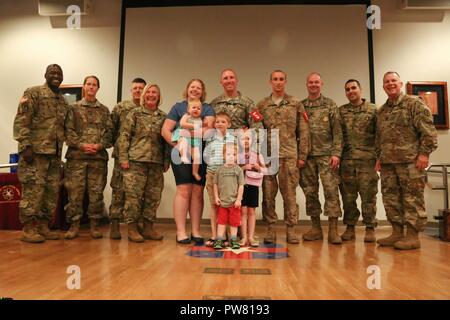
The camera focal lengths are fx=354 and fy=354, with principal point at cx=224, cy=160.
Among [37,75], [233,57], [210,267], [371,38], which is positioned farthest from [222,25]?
[210,267]

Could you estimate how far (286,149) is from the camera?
3.30m

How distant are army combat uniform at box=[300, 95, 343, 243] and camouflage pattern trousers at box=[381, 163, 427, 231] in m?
0.44

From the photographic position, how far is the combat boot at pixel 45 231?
3.44 meters

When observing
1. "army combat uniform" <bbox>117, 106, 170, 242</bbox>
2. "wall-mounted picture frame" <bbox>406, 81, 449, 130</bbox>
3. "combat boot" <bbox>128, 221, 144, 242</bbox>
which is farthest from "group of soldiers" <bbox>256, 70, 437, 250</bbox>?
"wall-mounted picture frame" <bbox>406, 81, 449, 130</bbox>

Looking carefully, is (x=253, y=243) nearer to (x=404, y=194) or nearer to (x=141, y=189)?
(x=141, y=189)

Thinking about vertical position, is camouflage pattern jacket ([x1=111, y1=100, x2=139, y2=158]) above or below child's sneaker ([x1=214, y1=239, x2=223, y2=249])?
above

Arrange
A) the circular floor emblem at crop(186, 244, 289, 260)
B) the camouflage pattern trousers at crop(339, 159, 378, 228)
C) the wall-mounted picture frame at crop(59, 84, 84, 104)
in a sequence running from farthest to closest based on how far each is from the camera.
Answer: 1. the wall-mounted picture frame at crop(59, 84, 84, 104)
2. the camouflage pattern trousers at crop(339, 159, 378, 228)
3. the circular floor emblem at crop(186, 244, 289, 260)

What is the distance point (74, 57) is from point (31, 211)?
9.32 ft

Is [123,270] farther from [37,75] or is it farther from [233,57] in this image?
[37,75]

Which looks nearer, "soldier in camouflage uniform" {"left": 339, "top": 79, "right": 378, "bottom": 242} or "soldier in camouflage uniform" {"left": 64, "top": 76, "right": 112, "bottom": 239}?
"soldier in camouflage uniform" {"left": 339, "top": 79, "right": 378, "bottom": 242}

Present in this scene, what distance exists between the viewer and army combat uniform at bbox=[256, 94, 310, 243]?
3.30 m

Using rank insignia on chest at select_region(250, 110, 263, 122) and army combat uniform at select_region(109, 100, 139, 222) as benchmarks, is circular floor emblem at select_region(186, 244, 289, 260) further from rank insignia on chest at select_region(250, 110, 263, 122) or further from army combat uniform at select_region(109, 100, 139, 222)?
rank insignia on chest at select_region(250, 110, 263, 122)

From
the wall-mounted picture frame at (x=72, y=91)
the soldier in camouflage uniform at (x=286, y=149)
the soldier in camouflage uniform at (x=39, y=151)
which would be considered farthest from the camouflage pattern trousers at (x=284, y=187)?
the wall-mounted picture frame at (x=72, y=91)

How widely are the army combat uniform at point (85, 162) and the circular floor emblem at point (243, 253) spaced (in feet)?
4.12
